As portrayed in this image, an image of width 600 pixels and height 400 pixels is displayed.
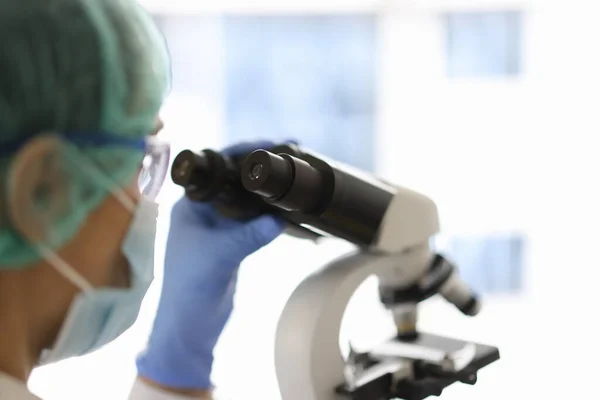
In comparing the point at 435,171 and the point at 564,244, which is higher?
the point at 435,171

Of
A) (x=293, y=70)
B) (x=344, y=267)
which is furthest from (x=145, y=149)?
(x=293, y=70)

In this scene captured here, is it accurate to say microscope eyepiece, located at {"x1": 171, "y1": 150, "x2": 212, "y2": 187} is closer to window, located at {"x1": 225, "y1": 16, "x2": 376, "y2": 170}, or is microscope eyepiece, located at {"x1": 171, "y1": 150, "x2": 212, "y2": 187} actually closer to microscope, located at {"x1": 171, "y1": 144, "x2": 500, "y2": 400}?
microscope, located at {"x1": 171, "y1": 144, "x2": 500, "y2": 400}

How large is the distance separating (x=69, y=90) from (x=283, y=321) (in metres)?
0.45

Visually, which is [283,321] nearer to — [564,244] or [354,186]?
[354,186]

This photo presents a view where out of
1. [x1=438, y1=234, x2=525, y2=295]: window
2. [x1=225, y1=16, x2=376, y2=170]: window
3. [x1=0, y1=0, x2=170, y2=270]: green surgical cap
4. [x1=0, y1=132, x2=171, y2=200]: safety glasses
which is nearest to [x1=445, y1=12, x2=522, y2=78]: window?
[x1=225, y1=16, x2=376, y2=170]: window

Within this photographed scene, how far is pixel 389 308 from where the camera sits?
3.23 feet

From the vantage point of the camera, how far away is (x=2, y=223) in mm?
582

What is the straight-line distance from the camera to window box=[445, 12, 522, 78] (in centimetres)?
265

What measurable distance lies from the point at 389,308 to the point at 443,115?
1.77 meters

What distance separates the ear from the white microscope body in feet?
1.26

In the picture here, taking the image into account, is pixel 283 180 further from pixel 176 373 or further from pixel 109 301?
pixel 176 373

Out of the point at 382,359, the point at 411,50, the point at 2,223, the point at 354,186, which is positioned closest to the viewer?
the point at 2,223

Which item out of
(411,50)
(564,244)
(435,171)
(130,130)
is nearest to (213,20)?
(411,50)

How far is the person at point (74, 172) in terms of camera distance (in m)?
0.57
